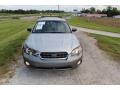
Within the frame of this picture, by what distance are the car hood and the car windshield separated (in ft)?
1.95

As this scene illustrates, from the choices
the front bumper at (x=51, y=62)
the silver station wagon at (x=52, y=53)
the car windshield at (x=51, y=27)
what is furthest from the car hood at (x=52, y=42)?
the car windshield at (x=51, y=27)

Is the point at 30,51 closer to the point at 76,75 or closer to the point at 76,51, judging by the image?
the point at 76,51

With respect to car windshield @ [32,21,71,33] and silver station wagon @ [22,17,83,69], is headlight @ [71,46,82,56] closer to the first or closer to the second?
silver station wagon @ [22,17,83,69]

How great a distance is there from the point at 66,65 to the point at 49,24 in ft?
8.76

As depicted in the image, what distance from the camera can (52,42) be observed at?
6668mm

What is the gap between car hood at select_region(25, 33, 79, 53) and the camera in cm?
631

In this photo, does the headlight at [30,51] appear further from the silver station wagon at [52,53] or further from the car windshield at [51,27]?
the car windshield at [51,27]

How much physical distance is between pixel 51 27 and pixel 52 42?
177 cm

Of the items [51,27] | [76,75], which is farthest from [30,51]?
[51,27]

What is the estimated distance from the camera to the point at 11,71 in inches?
267

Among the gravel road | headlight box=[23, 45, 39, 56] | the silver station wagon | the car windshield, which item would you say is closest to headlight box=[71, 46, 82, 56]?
the silver station wagon
